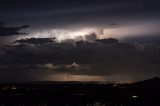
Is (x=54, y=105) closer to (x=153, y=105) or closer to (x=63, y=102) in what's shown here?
(x=63, y=102)

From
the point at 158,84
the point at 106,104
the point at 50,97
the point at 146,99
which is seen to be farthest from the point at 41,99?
the point at 158,84

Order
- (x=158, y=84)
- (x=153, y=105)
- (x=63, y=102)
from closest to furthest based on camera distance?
(x=153, y=105)
(x=63, y=102)
(x=158, y=84)

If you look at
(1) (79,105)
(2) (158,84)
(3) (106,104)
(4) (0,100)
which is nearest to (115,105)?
Result: (3) (106,104)

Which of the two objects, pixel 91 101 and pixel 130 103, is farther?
pixel 91 101

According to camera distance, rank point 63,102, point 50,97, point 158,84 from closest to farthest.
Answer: point 63,102
point 50,97
point 158,84

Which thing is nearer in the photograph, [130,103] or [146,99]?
[130,103]

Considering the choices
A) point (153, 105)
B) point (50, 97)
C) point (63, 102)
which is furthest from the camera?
point (50, 97)

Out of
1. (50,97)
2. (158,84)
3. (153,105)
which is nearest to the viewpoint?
(153,105)

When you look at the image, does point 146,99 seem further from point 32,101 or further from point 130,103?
point 32,101
